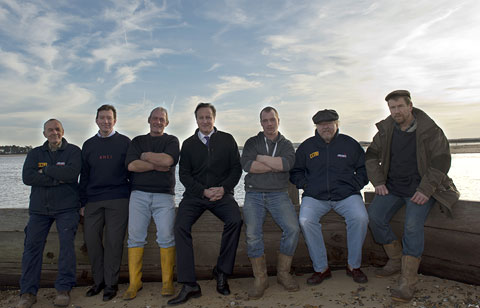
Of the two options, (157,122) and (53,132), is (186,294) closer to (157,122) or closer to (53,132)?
(157,122)

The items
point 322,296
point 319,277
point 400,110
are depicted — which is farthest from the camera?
point 319,277

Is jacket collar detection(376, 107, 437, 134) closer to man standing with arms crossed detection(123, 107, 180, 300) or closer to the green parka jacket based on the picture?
the green parka jacket

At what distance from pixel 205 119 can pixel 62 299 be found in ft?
9.22

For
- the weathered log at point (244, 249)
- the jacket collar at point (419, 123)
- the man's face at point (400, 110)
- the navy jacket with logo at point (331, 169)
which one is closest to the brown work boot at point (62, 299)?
the weathered log at point (244, 249)

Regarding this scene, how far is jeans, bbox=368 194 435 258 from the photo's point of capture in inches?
153

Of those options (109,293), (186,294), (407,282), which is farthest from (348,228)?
(109,293)

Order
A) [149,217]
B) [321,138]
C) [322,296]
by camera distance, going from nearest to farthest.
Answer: [322,296] → [149,217] → [321,138]

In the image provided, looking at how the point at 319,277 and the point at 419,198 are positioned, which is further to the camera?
the point at 319,277

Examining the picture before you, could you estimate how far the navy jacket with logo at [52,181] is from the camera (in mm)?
4301

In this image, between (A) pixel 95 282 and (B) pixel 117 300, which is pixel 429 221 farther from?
(A) pixel 95 282

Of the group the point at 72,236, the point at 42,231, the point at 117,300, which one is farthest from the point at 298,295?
the point at 42,231

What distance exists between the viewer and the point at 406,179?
4145 millimetres

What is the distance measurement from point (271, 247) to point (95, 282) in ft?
7.59

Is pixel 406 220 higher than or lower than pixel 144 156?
lower
